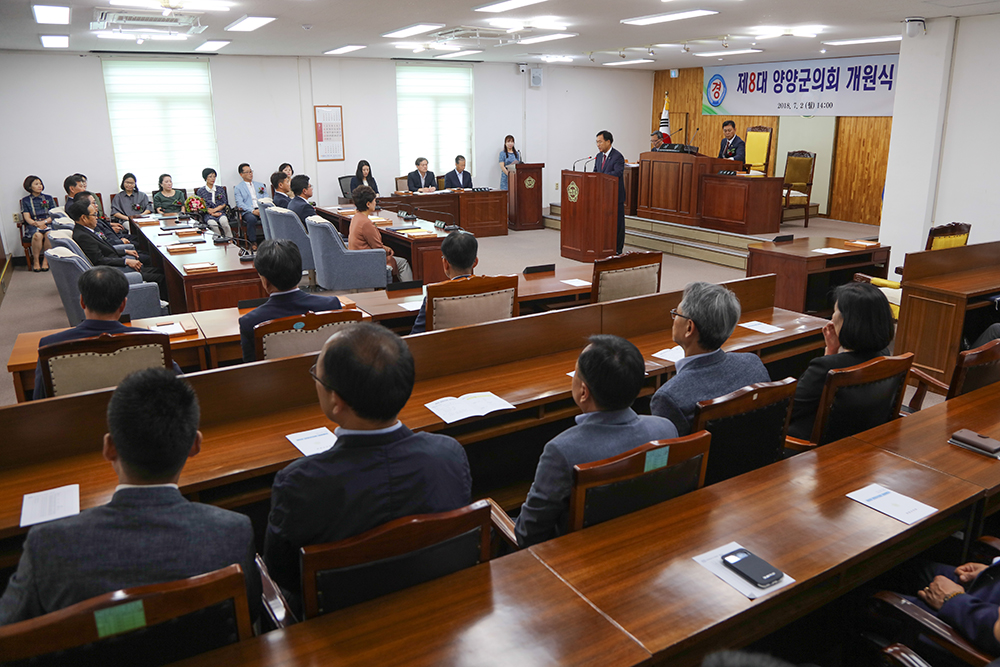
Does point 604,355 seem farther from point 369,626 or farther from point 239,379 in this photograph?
point 239,379

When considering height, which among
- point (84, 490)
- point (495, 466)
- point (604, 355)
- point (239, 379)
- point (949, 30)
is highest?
point (949, 30)

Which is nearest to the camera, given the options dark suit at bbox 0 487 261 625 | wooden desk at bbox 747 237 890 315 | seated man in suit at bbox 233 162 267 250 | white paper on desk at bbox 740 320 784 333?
dark suit at bbox 0 487 261 625

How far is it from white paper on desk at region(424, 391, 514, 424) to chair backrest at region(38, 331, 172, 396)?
1.26 m

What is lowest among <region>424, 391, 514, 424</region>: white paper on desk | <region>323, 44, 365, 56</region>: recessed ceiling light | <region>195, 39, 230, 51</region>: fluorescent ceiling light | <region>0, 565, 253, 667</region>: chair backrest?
<region>424, 391, 514, 424</region>: white paper on desk

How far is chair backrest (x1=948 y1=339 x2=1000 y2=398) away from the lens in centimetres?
284

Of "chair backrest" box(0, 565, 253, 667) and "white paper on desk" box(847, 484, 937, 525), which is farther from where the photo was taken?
"white paper on desk" box(847, 484, 937, 525)

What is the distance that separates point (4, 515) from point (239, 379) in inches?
33.4

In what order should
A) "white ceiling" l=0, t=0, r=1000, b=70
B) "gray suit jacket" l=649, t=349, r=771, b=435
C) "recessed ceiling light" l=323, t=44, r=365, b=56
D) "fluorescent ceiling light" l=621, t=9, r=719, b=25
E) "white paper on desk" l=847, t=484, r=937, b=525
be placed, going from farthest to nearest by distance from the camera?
1. "recessed ceiling light" l=323, t=44, r=365, b=56
2. "fluorescent ceiling light" l=621, t=9, r=719, b=25
3. "white ceiling" l=0, t=0, r=1000, b=70
4. "gray suit jacket" l=649, t=349, r=771, b=435
5. "white paper on desk" l=847, t=484, r=937, b=525

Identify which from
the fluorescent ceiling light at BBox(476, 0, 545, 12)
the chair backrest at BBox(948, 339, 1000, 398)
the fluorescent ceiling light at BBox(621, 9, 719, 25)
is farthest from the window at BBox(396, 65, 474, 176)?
the chair backrest at BBox(948, 339, 1000, 398)

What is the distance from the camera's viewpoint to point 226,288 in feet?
17.9

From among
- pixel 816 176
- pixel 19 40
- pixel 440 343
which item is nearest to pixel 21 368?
pixel 440 343

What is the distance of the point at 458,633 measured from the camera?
56.6 inches

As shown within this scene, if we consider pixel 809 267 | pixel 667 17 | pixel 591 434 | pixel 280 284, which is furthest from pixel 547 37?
pixel 591 434

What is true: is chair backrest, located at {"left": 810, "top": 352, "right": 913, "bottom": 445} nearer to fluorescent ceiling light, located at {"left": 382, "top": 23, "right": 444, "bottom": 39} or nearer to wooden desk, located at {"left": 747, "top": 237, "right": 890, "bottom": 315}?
wooden desk, located at {"left": 747, "top": 237, "right": 890, "bottom": 315}
